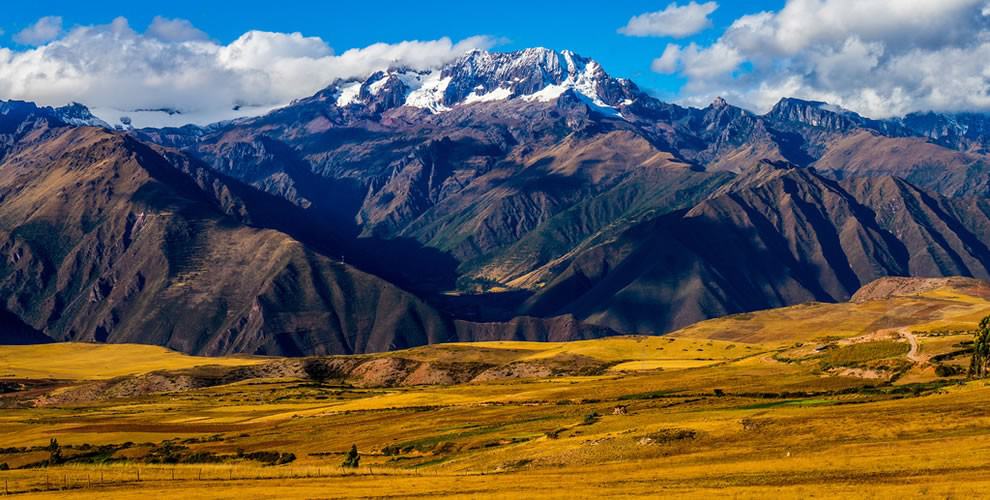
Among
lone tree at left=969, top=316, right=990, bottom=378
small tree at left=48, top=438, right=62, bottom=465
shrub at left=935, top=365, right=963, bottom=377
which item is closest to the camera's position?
small tree at left=48, top=438, right=62, bottom=465

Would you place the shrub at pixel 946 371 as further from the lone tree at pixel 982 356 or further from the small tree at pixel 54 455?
the small tree at pixel 54 455

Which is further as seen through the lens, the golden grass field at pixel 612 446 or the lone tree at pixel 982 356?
the lone tree at pixel 982 356

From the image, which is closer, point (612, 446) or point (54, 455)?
point (612, 446)

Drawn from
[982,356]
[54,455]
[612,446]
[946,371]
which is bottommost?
[946,371]

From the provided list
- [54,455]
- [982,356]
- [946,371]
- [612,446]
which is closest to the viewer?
[612,446]

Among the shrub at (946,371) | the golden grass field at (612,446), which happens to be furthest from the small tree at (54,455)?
the shrub at (946,371)

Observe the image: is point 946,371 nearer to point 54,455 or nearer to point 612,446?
point 612,446

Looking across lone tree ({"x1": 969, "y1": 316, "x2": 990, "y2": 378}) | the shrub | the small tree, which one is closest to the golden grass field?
the shrub

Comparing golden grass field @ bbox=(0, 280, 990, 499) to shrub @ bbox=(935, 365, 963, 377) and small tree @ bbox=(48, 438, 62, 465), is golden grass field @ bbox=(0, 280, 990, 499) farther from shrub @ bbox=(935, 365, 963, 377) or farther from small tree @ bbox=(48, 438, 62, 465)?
small tree @ bbox=(48, 438, 62, 465)

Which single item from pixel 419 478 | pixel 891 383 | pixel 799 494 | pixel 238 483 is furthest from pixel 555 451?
pixel 891 383

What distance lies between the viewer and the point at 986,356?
528ft

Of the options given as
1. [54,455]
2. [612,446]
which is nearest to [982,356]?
[612,446]

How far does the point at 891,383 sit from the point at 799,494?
91.4m

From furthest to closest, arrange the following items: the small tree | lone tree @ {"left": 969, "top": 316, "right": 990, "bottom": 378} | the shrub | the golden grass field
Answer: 1. the shrub
2. lone tree @ {"left": 969, "top": 316, "right": 990, "bottom": 378}
3. the small tree
4. the golden grass field
